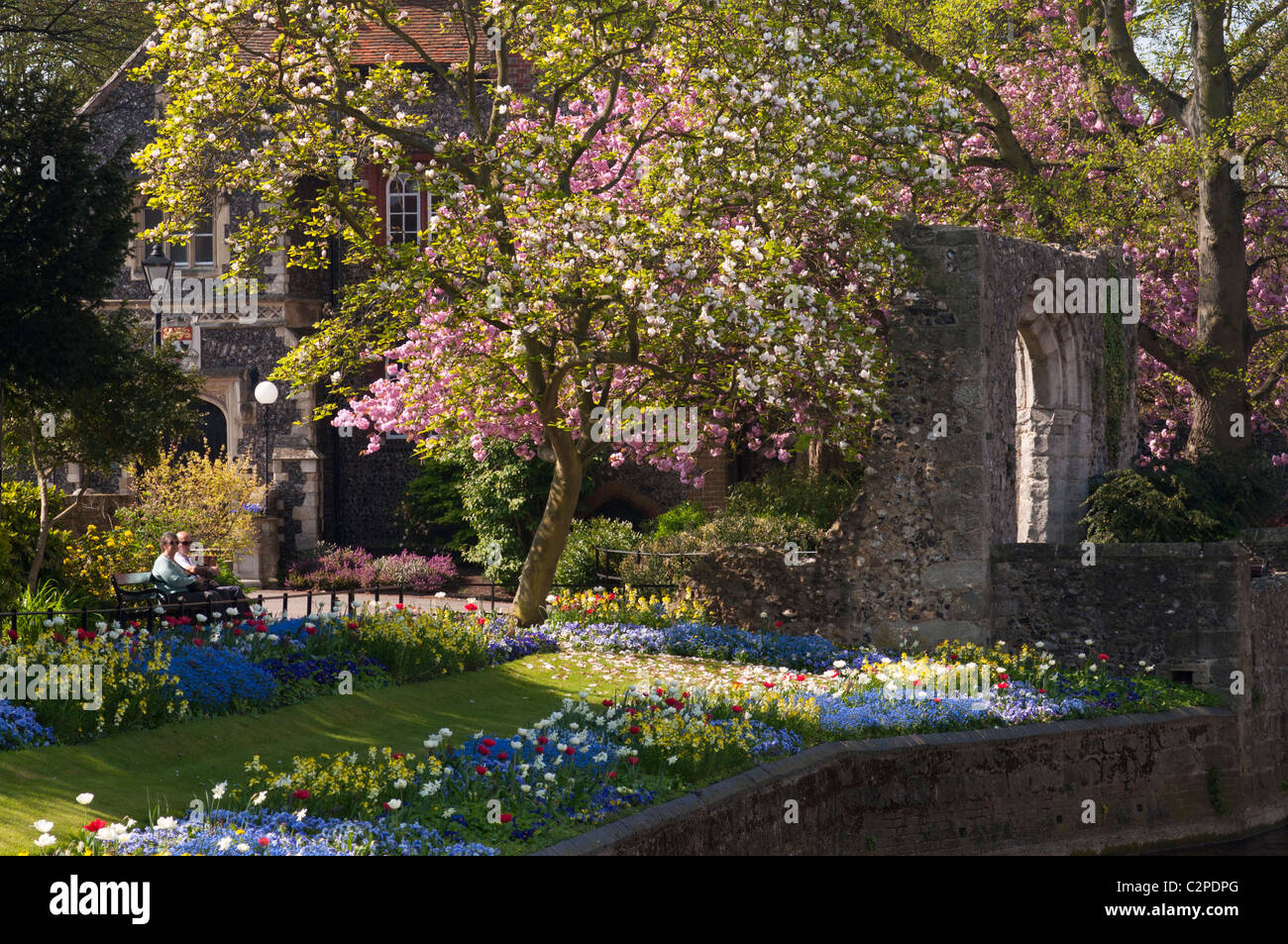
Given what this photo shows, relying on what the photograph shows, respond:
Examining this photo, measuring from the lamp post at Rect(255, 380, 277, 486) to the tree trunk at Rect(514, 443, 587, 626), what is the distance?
1023 centimetres

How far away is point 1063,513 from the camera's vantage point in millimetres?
19844

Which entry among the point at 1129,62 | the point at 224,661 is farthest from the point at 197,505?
the point at 1129,62

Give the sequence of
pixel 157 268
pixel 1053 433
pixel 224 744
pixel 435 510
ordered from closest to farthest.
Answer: pixel 224 744
pixel 1053 433
pixel 157 268
pixel 435 510

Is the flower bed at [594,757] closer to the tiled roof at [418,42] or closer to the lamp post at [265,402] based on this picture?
the lamp post at [265,402]

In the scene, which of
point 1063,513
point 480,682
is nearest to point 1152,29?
point 1063,513

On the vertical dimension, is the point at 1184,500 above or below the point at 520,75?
below

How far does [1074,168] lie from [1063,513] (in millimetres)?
5262

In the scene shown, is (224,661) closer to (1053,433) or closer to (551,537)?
(551,537)

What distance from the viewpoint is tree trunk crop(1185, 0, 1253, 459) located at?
70.2ft

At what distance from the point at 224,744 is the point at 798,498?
523 inches

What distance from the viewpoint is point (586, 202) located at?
1553cm

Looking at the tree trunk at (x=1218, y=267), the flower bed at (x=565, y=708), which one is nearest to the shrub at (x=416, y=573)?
the flower bed at (x=565, y=708)

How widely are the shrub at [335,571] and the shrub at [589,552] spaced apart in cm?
445
